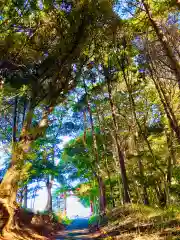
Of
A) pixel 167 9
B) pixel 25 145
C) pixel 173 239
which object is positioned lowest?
pixel 173 239

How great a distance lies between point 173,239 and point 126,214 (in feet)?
16.0

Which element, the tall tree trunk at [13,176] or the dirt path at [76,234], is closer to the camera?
the tall tree trunk at [13,176]

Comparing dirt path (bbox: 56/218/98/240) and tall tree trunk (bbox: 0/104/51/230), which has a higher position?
tall tree trunk (bbox: 0/104/51/230)

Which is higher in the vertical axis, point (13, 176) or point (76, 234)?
point (13, 176)

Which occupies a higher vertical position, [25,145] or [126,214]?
[25,145]

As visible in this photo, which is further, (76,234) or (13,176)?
(76,234)

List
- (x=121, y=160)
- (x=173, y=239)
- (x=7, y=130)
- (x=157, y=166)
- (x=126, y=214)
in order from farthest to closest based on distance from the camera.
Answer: (x=7, y=130), (x=121, y=160), (x=157, y=166), (x=126, y=214), (x=173, y=239)

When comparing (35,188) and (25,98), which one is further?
(35,188)

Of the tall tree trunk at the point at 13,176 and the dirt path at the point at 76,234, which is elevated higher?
the tall tree trunk at the point at 13,176

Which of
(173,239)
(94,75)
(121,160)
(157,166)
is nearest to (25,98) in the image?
(94,75)

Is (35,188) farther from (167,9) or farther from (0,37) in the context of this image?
(167,9)

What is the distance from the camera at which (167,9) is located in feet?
23.5

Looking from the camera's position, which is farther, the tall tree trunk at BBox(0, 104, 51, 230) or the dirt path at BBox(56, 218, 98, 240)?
the dirt path at BBox(56, 218, 98, 240)

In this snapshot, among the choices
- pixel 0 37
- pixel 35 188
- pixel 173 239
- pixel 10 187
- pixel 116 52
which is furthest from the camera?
pixel 35 188
